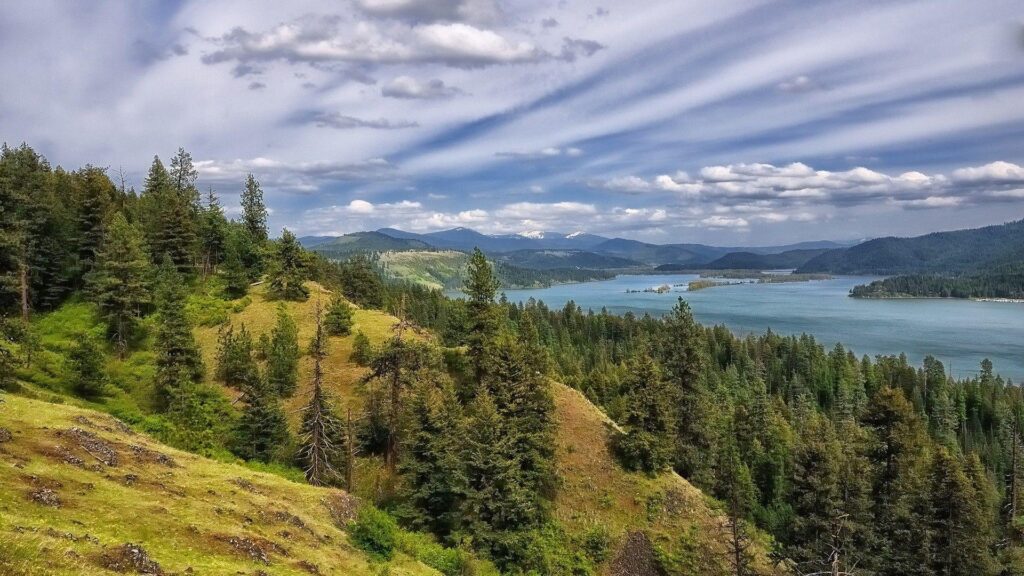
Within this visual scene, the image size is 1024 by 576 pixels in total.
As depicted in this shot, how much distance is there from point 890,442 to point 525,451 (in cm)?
2955

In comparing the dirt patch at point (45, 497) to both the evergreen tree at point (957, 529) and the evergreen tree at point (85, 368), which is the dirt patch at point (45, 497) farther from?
the evergreen tree at point (957, 529)

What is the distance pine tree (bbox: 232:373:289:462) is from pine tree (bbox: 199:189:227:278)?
4813 cm

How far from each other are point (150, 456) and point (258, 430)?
16195mm

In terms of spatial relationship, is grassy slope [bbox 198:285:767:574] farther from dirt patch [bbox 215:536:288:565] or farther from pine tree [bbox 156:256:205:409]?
dirt patch [bbox 215:536:288:565]

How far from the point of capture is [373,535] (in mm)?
29188

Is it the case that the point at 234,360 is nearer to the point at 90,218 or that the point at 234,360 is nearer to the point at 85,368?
the point at 85,368

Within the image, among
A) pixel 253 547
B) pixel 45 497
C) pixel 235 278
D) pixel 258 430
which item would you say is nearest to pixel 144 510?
pixel 45 497

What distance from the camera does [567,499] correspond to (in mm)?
47656

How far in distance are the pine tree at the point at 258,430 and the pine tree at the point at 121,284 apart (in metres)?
27.5

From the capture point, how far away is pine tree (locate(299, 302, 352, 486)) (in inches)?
1492

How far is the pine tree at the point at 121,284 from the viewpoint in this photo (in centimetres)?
6156

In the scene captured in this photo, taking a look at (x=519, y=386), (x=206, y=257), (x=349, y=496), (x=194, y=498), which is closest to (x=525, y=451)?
(x=519, y=386)

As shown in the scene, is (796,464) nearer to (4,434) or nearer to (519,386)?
(519,386)

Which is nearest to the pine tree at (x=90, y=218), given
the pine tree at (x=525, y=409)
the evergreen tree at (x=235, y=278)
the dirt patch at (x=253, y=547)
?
the evergreen tree at (x=235, y=278)
